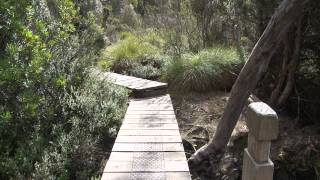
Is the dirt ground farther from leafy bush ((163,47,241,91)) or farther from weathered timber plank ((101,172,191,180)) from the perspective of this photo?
weathered timber plank ((101,172,191,180))

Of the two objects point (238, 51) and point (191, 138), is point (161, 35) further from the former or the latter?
point (191, 138)

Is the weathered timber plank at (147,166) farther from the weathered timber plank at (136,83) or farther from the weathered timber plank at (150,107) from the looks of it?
the weathered timber plank at (136,83)

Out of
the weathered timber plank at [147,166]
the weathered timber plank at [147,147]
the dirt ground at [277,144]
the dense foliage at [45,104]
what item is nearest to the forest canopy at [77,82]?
the dense foliage at [45,104]

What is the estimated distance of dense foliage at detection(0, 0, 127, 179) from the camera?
13.2 ft

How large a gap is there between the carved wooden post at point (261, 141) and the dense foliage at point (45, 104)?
2565mm

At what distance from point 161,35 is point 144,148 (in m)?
6.87

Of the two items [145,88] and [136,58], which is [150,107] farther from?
[136,58]

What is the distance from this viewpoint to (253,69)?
4578 mm

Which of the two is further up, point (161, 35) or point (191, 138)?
point (161, 35)

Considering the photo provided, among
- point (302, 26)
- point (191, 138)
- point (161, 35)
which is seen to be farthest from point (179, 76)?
point (161, 35)

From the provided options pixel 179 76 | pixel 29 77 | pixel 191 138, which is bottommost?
pixel 191 138

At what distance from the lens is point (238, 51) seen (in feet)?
26.0

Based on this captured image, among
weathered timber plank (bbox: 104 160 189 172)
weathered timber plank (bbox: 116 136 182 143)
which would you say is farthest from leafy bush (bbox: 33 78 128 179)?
weathered timber plank (bbox: 104 160 189 172)

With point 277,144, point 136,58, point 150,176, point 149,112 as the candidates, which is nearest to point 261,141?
point 150,176
